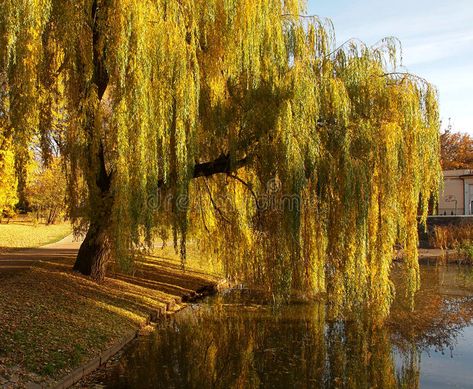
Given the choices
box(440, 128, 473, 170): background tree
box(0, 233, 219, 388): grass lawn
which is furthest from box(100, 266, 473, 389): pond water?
box(440, 128, 473, 170): background tree

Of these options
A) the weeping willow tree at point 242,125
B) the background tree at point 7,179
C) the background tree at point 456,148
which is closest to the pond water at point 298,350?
the weeping willow tree at point 242,125

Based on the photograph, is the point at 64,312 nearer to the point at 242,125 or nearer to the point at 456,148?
the point at 242,125

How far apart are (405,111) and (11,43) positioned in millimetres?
6771

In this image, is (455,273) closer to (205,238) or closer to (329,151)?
(205,238)

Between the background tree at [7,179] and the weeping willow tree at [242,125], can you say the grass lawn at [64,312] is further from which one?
the background tree at [7,179]

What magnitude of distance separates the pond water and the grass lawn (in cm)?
58

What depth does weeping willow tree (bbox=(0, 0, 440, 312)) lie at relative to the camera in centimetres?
808

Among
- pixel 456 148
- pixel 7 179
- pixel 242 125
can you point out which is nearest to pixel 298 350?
pixel 242 125

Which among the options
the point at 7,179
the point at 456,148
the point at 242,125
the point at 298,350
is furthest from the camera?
the point at 456,148

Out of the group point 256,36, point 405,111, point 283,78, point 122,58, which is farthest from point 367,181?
point 122,58

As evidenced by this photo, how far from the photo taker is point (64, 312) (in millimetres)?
8781

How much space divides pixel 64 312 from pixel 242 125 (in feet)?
15.3

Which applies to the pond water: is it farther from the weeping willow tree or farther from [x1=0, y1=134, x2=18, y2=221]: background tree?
[x1=0, y1=134, x2=18, y2=221]: background tree

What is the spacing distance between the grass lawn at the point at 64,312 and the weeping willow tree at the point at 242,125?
1441 mm
